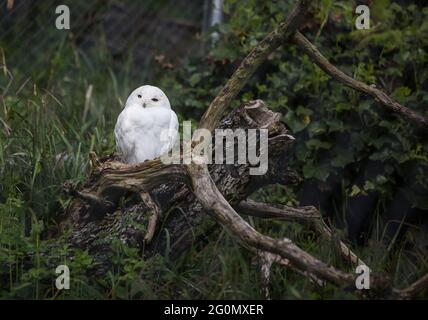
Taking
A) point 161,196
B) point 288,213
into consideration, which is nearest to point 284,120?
point 288,213

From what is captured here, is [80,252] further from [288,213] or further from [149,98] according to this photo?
[288,213]

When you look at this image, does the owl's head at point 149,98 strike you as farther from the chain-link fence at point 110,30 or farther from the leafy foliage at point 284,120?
the chain-link fence at point 110,30

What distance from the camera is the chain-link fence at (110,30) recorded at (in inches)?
198

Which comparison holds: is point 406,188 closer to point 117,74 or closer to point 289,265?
point 289,265

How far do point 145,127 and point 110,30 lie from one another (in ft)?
9.85

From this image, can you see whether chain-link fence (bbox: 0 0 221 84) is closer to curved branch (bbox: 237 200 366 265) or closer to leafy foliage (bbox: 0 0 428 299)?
leafy foliage (bbox: 0 0 428 299)

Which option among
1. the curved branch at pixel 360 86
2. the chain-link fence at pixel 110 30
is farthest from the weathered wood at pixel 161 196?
the chain-link fence at pixel 110 30

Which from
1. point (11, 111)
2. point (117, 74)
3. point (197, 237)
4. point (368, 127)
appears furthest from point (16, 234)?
point (117, 74)

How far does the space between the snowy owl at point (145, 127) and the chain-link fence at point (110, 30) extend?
156cm

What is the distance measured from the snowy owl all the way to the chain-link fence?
5.12 ft

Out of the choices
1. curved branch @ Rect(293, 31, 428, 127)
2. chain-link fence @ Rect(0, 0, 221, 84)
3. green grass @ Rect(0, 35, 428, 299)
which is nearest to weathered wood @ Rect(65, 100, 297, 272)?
green grass @ Rect(0, 35, 428, 299)

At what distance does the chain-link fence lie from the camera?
5.04 metres
